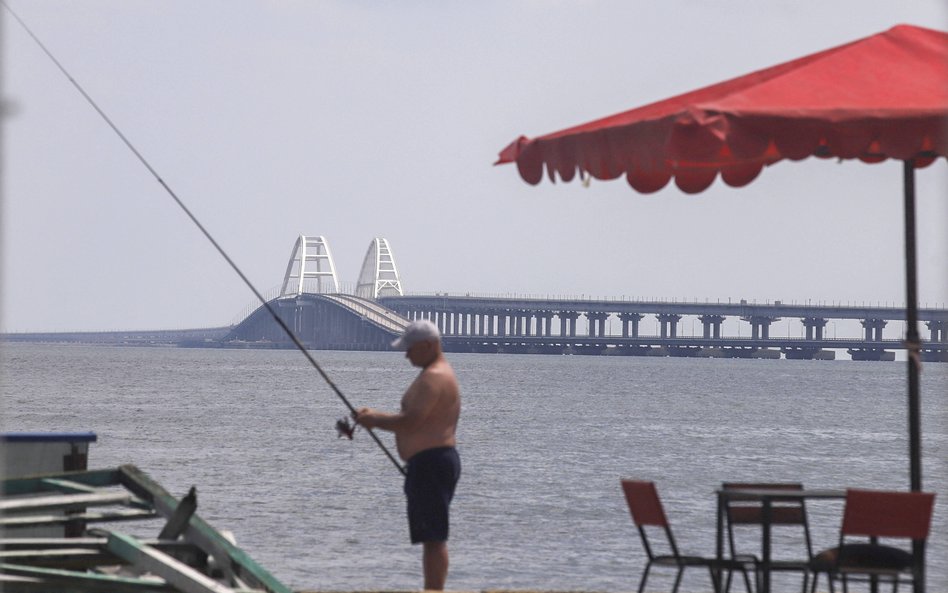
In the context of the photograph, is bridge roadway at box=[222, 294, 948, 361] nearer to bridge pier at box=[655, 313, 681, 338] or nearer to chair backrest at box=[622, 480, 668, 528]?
bridge pier at box=[655, 313, 681, 338]

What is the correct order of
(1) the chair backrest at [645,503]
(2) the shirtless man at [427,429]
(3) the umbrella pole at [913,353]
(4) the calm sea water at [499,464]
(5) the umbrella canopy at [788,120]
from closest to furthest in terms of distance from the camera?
(5) the umbrella canopy at [788,120]
(3) the umbrella pole at [913,353]
(1) the chair backrest at [645,503]
(2) the shirtless man at [427,429]
(4) the calm sea water at [499,464]

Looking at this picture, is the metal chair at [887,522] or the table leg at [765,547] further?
the table leg at [765,547]

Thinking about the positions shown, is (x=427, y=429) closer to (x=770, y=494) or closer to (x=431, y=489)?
(x=431, y=489)

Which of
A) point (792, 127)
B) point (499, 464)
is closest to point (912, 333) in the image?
point (792, 127)

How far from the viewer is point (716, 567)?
6.46m

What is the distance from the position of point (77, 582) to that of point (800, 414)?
54.2 m

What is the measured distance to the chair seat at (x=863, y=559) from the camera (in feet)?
20.9

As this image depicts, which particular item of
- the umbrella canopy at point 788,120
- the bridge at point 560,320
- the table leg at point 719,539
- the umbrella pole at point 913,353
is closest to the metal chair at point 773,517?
the table leg at point 719,539

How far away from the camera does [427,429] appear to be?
22.1ft

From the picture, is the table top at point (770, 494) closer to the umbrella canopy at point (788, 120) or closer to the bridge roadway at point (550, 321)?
the umbrella canopy at point (788, 120)

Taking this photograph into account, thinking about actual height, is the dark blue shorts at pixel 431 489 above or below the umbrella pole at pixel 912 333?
below

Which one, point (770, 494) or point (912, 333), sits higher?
point (912, 333)

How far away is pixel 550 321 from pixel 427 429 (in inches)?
5343

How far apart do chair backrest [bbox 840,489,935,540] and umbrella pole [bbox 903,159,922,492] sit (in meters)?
0.26
